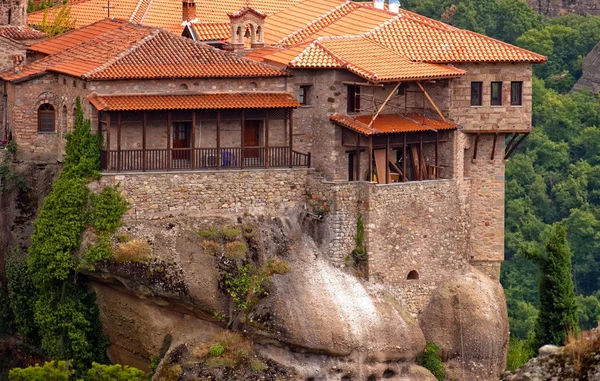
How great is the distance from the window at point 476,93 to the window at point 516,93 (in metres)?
1.15

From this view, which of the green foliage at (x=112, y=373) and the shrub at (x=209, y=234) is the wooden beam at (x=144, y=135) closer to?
the shrub at (x=209, y=234)

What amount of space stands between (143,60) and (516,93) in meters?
13.2

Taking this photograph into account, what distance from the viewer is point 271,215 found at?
65.9m

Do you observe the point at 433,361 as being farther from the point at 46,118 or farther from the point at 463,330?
the point at 46,118

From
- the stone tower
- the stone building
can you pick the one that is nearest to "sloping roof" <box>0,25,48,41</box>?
the stone tower

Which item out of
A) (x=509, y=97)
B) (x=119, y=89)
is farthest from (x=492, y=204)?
(x=119, y=89)

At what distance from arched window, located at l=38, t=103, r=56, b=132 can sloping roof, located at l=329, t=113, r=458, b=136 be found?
9.43 metres

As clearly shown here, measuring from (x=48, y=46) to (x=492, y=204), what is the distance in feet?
54.7

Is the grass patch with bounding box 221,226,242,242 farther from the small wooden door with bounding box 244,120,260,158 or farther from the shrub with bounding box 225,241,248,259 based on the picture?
the small wooden door with bounding box 244,120,260,158

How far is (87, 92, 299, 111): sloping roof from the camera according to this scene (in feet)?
208

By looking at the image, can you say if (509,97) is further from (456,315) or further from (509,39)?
(509,39)

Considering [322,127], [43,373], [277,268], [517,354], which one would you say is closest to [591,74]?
[517,354]

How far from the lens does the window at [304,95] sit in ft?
217

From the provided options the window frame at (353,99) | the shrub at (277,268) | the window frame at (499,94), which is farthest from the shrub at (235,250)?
the window frame at (499,94)
